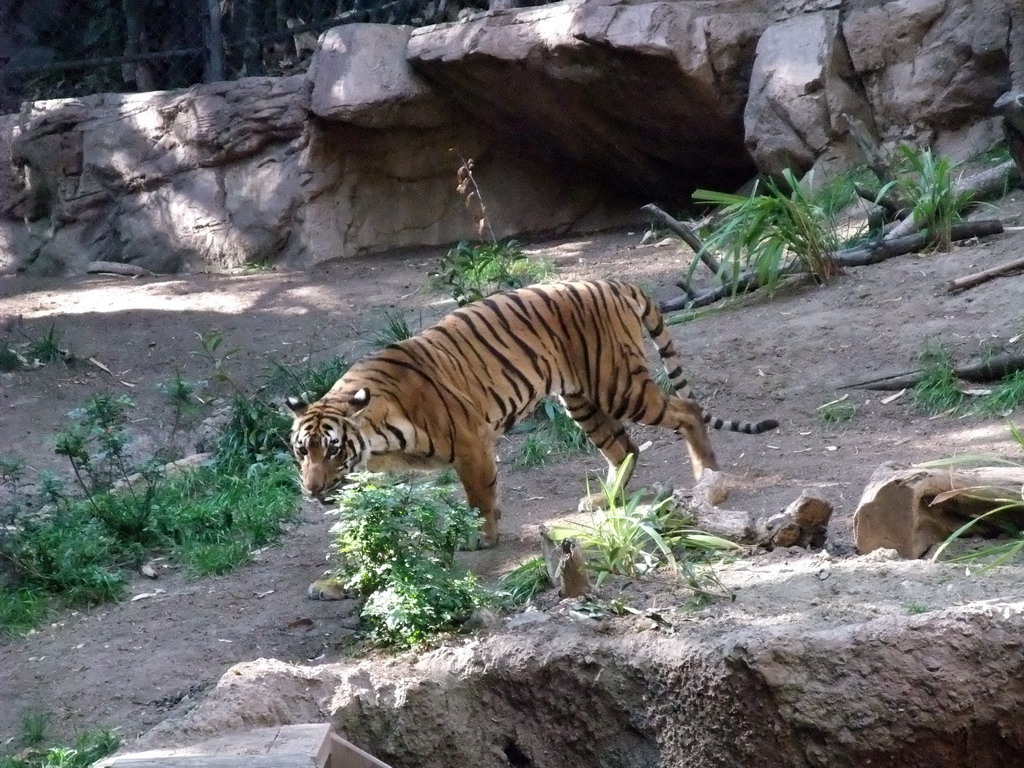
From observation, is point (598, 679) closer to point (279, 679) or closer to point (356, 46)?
point (279, 679)

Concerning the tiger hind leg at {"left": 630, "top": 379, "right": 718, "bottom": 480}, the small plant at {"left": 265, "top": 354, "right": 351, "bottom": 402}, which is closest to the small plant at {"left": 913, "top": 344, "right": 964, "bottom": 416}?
the tiger hind leg at {"left": 630, "top": 379, "right": 718, "bottom": 480}

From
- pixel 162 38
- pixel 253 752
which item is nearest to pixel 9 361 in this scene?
pixel 162 38

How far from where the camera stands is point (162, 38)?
1284 cm

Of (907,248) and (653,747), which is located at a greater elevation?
(907,248)

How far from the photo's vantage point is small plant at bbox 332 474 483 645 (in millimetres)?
4094

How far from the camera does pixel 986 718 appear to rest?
3287 mm

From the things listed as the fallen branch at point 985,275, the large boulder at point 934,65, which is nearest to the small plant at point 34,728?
the fallen branch at point 985,275

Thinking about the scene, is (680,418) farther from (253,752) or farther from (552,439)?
(253,752)

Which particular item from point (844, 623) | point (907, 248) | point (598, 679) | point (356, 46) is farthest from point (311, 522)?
point (356, 46)

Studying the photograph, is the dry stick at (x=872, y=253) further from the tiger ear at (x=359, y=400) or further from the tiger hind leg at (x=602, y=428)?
the tiger ear at (x=359, y=400)

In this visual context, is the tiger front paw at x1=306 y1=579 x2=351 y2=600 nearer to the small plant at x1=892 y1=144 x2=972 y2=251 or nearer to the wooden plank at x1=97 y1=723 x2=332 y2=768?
the wooden plank at x1=97 y1=723 x2=332 y2=768

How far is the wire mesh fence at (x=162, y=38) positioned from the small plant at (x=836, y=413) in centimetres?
731

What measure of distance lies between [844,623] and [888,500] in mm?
815

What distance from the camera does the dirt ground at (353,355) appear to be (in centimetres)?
470
